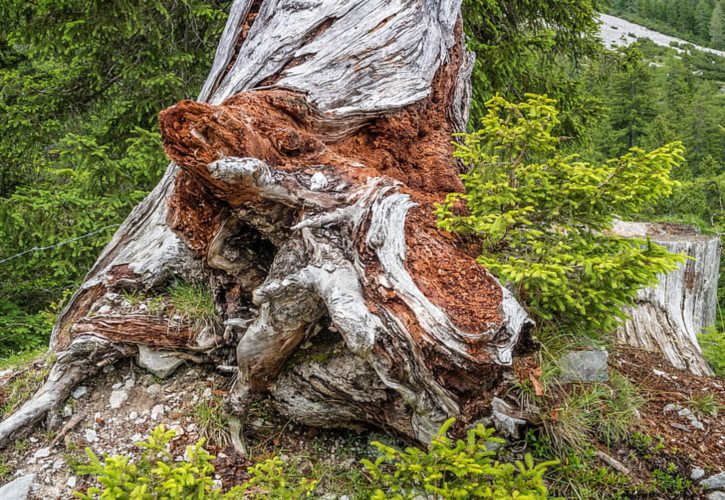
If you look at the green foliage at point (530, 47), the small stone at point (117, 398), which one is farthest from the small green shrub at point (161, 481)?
the green foliage at point (530, 47)

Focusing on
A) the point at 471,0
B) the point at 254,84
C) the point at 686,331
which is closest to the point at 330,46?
the point at 254,84

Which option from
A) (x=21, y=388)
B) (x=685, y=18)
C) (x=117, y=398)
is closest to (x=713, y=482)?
(x=117, y=398)

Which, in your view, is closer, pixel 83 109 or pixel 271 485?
pixel 271 485

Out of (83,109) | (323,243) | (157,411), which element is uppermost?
(323,243)

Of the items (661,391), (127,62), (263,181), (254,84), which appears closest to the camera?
(263,181)

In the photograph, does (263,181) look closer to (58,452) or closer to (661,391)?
(58,452)

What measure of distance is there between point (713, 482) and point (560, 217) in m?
1.85

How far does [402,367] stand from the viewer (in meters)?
2.77

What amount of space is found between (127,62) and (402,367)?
21.5 feet

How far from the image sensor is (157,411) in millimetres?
3564

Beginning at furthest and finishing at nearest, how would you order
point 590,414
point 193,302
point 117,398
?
point 193,302
point 117,398
point 590,414

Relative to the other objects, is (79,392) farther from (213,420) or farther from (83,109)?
(83,109)

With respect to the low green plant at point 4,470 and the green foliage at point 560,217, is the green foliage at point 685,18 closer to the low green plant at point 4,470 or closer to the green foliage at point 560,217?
the green foliage at point 560,217

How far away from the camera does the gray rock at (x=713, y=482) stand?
3.06 m
